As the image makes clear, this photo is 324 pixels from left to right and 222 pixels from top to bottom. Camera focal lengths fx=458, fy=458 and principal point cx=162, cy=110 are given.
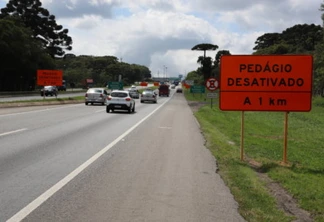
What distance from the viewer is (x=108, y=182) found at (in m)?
8.08

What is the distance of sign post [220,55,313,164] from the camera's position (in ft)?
34.6

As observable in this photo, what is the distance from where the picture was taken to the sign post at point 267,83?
1055cm

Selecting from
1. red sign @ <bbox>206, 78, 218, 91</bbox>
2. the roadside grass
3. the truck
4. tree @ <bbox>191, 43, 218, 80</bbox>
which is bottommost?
the roadside grass

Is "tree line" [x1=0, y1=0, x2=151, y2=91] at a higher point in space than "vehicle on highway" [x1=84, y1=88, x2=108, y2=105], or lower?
higher

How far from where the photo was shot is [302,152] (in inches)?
568

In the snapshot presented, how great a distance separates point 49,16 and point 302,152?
8428 centimetres

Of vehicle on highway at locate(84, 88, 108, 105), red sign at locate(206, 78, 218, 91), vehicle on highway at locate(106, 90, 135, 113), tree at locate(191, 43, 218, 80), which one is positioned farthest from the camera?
tree at locate(191, 43, 218, 80)

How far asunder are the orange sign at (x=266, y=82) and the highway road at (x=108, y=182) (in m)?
1.72

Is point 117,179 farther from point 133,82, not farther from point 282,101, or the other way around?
point 133,82

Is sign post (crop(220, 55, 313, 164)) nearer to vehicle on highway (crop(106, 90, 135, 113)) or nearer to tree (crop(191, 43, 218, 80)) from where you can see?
vehicle on highway (crop(106, 90, 135, 113))

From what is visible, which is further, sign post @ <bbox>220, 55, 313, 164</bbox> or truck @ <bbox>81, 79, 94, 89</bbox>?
truck @ <bbox>81, 79, 94, 89</bbox>

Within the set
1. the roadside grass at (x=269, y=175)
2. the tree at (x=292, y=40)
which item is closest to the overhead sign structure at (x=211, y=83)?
the roadside grass at (x=269, y=175)

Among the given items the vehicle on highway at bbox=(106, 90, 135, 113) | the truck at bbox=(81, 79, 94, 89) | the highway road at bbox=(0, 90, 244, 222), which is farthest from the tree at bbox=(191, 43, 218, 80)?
the highway road at bbox=(0, 90, 244, 222)

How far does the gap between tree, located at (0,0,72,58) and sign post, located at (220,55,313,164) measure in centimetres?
7832
